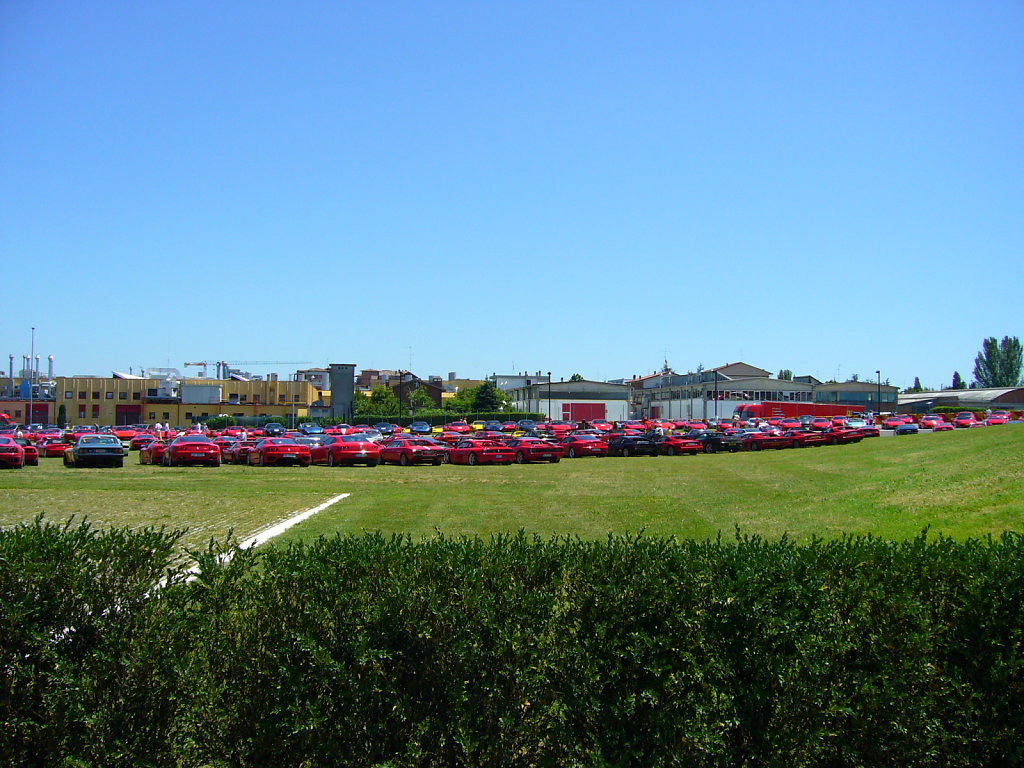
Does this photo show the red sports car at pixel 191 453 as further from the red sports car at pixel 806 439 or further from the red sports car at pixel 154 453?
the red sports car at pixel 806 439

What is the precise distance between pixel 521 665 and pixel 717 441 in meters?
41.3

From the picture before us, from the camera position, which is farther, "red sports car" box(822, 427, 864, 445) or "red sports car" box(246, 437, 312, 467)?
"red sports car" box(822, 427, 864, 445)

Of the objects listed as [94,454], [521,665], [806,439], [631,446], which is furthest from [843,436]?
[521,665]

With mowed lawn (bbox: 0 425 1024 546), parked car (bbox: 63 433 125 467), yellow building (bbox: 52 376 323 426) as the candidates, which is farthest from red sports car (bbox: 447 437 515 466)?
yellow building (bbox: 52 376 323 426)

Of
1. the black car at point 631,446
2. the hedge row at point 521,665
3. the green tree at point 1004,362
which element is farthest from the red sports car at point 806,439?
the green tree at point 1004,362

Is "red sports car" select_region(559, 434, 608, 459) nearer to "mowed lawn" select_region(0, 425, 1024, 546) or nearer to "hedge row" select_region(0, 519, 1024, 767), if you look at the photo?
"mowed lawn" select_region(0, 425, 1024, 546)

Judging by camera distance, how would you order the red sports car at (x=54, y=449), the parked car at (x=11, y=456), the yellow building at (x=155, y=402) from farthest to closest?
the yellow building at (x=155, y=402)
the red sports car at (x=54, y=449)
the parked car at (x=11, y=456)

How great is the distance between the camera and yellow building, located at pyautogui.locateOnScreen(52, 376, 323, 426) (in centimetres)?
10356

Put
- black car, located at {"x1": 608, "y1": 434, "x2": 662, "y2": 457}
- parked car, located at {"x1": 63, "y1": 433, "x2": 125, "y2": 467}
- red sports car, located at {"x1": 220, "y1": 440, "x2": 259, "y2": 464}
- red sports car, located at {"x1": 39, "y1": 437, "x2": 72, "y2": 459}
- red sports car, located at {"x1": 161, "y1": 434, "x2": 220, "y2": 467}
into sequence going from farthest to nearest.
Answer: red sports car, located at {"x1": 39, "y1": 437, "x2": 72, "y2": 459}, black car, located at {"x1": 608, "y1": 434, "x2": 662, "y2": 457}, red sports car, located at {"x1": 220, "y1": 440, "x2": 259, "y2": 464}, red sports car, located at {"x1": 161, "y1": 434, "x2": 220, "y2": 467}, parked car, located at {"x1": 63, "y1": 433, "x2": 125, "y2": 467}

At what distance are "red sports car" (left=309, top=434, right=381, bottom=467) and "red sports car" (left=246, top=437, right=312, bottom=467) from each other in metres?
0.63

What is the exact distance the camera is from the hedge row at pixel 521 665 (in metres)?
3.96

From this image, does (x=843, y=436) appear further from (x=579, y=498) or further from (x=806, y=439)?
(x=579, y=498)

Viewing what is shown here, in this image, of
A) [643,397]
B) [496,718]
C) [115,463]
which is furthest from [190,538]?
[643,397]

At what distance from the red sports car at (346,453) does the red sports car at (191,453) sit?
3.98 meters
